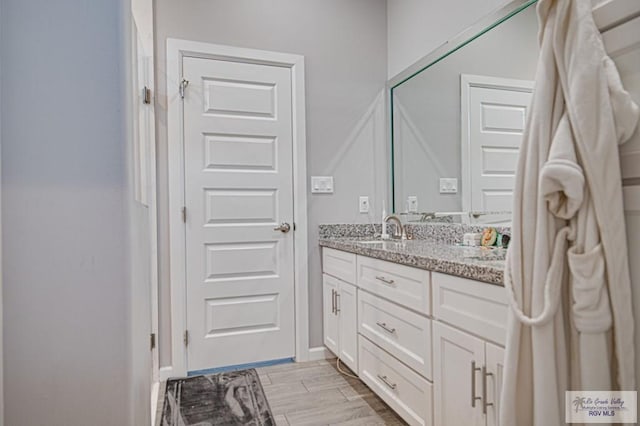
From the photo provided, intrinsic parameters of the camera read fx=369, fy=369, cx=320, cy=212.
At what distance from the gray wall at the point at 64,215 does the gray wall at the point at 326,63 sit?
5.07 feet

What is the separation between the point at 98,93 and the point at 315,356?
2.15 metres

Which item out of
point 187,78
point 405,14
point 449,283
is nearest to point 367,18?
point 405,14

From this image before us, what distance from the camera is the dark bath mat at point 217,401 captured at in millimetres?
1809

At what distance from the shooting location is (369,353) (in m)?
1.94

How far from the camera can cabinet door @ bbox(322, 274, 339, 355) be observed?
2.39 metres

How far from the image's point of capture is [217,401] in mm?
1983

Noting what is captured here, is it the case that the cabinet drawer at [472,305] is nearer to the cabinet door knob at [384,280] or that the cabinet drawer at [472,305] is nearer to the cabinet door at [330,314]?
the cabinet door knob at [384,280]

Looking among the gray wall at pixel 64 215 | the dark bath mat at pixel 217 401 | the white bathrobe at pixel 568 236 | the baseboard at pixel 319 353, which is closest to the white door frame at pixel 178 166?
the dark bath mat at pixel 217 401

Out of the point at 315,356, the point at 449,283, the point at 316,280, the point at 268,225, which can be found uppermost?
the point at 268,225

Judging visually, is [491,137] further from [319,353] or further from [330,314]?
[319,353]

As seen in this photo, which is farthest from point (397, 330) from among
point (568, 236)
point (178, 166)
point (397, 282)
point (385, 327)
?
point (178, 166)

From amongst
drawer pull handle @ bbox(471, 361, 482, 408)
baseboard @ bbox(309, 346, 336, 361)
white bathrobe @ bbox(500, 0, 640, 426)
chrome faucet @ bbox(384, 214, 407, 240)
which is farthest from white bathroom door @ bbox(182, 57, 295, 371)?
white bathrobe @ bbox(500, 0, 640, 426)

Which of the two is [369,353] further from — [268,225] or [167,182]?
[167,182]

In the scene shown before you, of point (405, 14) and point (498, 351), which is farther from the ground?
point (405, 14)
